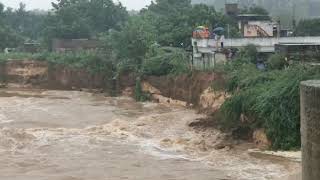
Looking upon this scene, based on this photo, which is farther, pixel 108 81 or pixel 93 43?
pixel 93 43

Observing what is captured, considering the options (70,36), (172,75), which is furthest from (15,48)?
(172,75)

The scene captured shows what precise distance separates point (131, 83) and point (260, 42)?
26.7ft

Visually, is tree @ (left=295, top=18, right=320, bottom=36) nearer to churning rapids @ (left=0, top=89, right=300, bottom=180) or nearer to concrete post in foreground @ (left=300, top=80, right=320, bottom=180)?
churning rapids @ (left=0, top=89, right=300, bottom=180)

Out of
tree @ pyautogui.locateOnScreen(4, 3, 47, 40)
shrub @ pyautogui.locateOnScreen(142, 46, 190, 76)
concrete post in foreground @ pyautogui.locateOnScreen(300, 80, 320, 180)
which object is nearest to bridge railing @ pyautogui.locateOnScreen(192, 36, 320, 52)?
shrub @ pyautogui.locateOnScreen(142, 46, 190, 76)

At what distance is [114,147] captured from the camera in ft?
66.2

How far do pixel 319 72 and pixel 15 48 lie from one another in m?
38.9

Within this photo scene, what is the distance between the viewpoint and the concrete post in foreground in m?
9.77

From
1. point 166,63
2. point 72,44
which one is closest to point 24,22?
point 72,44

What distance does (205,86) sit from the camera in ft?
91.7

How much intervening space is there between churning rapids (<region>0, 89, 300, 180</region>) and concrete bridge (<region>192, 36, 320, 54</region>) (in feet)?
15.3

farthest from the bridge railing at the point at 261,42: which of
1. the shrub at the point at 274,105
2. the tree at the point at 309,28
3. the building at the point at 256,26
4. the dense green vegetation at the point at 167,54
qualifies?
the tree at the point at 309,28

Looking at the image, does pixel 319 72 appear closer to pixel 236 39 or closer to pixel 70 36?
pixel 236 39

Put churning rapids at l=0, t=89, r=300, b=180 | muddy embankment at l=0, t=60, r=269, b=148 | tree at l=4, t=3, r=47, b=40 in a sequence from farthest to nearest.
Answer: tree at l=4, t=3, r=47, b=40, muddy embankment at l=0, t=60, r=269, b=148, churning rapids at l=0, t=89, r=300, b=180

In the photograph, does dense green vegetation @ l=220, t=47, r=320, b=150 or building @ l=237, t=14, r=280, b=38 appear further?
building @ l=237, t=14, r=280, b=38
